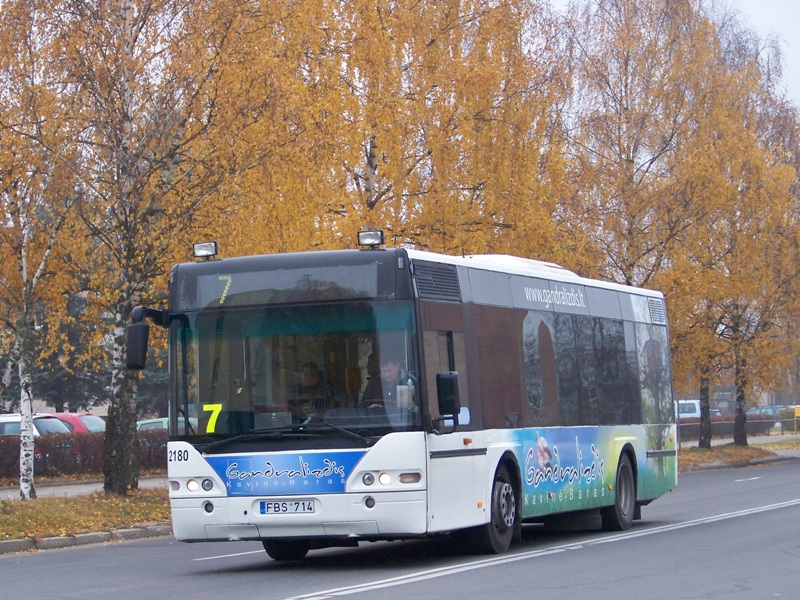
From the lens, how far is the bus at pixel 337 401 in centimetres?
1234

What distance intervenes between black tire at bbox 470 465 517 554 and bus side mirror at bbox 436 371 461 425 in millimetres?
1706

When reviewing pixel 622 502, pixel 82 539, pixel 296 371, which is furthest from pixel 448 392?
pixel 82 539

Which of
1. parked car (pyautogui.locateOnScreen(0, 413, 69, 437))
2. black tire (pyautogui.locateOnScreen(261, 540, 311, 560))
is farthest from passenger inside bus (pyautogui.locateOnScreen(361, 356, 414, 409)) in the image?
parked car (pyautogui.locateOnScreen(0, 413, 69, 437))

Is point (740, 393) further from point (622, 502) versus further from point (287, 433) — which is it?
point (287, 433)

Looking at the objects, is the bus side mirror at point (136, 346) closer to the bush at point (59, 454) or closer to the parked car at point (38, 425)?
the bush at point (59, 454)

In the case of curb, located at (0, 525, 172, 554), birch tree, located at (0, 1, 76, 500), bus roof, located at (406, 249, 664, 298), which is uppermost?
birch tree, located at (0, 1, 76, 500)

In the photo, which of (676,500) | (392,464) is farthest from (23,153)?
(676,500)

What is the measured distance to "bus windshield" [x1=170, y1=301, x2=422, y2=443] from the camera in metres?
12.4

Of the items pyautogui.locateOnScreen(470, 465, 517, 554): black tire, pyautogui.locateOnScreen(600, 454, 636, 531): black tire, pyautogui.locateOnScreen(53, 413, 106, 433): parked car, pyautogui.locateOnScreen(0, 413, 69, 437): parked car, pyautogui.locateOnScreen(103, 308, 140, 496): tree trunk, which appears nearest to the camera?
pyautogui.locateOnScreen(470, 465, 517, 554): black tire

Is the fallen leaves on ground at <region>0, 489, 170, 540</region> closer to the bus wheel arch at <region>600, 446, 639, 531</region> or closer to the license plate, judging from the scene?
the license plate

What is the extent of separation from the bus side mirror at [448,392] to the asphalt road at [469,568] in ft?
4.80

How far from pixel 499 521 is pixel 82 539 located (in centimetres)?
684

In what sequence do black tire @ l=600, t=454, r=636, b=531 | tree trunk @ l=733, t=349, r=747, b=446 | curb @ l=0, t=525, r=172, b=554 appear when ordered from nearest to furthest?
curb @ l=0, t=525, r=172, b=554 → black tire @ l=600, t=454, r=636, b=531 → tree trunk @ l=733, t=349, r=747, b=446

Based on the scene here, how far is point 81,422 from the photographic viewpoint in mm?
38812
